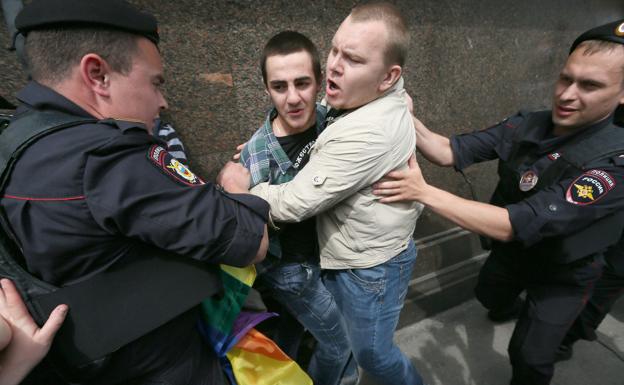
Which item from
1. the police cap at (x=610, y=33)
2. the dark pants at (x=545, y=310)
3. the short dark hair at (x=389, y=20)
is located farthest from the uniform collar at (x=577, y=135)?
the short dark hair at (x=389, y=20)

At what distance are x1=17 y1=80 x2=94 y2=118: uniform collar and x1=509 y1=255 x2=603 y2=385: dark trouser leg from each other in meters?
2.60

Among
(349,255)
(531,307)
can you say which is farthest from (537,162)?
(349,255)

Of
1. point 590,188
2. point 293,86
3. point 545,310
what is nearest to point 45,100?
point 293,86

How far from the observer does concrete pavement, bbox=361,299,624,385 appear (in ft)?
→ 8.61

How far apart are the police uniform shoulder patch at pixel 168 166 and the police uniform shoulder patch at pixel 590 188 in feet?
5.92

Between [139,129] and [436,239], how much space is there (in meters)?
2.95

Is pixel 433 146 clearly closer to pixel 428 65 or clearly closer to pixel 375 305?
pixel 428 65

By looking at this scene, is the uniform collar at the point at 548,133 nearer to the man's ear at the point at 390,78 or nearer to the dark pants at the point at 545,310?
the dark pants at the point at 545,310

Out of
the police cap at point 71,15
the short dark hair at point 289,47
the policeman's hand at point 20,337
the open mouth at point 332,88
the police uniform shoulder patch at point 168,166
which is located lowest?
the policeman's hand at point 20,337

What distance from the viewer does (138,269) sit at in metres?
1.09

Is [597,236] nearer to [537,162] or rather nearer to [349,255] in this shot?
[537,162]

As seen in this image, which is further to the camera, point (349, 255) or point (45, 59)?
point (349, 255)

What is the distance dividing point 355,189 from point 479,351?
94.4 inches

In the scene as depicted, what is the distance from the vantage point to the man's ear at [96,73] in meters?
1.03
